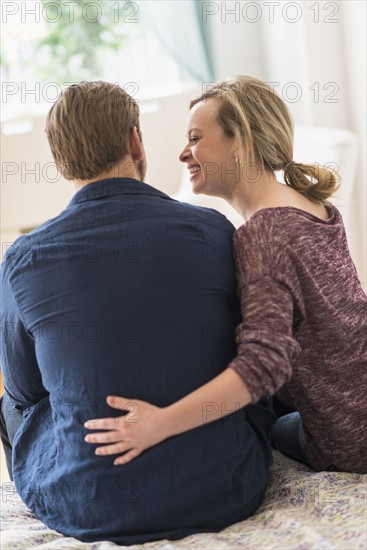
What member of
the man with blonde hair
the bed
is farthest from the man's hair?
the bed

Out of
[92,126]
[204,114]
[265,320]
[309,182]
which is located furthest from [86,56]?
[265,320]

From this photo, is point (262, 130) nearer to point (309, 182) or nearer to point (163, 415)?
point (309, 182)

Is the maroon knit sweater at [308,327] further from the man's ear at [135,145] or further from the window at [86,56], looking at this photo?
the window at [86,56]

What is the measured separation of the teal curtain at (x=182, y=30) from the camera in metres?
4.54

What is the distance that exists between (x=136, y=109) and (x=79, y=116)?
12 cm

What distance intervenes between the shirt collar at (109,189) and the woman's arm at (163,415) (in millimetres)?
359

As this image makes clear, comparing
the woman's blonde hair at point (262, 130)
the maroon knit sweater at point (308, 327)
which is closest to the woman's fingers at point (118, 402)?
the maroon knit sweater at point (308, 327)

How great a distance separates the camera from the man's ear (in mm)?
1626

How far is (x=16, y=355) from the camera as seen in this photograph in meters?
1.68

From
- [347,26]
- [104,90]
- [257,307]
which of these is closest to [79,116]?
[104,90]

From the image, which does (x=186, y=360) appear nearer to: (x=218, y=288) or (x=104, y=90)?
(x=218, y=288)

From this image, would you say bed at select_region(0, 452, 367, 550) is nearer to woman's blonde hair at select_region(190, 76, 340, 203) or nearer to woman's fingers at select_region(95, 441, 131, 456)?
woman's fingers at select_region(95, 441, 131, 456)

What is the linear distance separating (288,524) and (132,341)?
41 centimetres

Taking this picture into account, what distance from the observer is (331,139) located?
3561 millimetres
